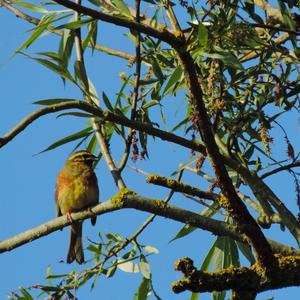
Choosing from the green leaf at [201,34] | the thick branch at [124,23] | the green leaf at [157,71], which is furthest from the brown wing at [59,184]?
the thick branch at [124,23]

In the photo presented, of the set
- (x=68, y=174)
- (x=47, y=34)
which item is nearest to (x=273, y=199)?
(x=47, y=34)

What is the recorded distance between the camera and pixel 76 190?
22.6 ft

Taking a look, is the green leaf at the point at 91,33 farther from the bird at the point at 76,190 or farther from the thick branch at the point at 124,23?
the bird at the point at 76,190

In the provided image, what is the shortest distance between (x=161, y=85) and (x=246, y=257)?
1136 mm

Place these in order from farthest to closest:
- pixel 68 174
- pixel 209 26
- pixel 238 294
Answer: pixel 68 174 < pixel 209 26 < pixel 238 294

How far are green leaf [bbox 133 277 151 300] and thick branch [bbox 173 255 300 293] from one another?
1194 millimetres

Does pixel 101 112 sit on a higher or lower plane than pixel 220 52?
lower

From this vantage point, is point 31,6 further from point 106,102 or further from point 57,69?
point 106,102

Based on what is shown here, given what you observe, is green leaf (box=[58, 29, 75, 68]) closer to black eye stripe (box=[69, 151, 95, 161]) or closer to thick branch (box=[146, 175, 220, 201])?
thick branch (box=[146, 175, 220, 201])

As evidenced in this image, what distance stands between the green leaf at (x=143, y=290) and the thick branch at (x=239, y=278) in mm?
1194

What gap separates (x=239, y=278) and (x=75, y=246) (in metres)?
3.73

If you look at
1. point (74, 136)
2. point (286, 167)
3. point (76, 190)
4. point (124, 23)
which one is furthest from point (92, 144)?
point (124, 23)

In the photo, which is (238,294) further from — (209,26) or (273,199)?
(209,26)

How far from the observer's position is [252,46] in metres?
4.60
